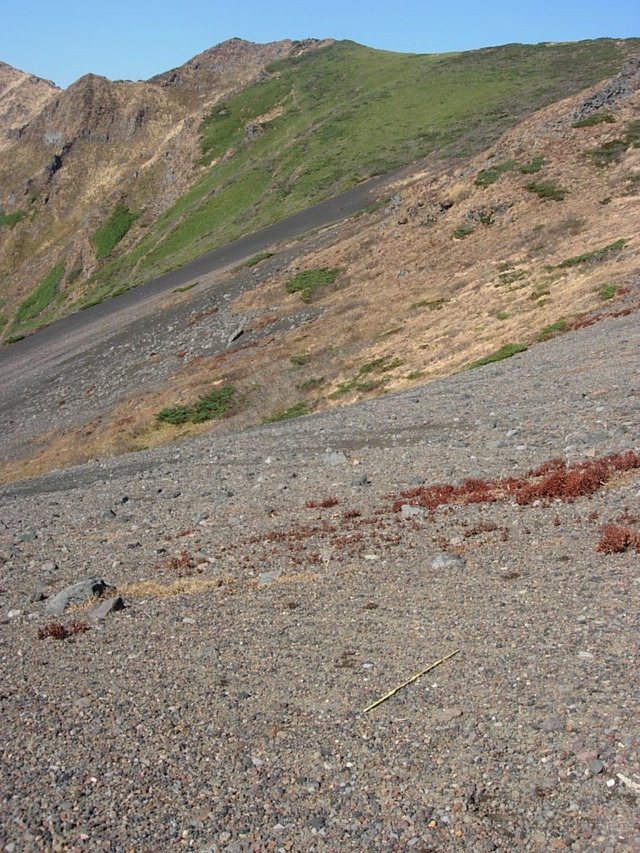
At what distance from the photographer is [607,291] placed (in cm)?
2738

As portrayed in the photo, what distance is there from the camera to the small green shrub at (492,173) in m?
46.8

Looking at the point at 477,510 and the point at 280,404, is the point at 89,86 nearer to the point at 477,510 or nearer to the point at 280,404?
the point at 280,404

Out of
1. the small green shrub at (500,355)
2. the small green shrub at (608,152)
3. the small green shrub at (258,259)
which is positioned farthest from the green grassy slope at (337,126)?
the small green shrub at (500,355)

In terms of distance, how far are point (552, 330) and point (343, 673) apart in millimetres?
20162

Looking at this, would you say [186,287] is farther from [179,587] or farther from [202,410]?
[179,587]

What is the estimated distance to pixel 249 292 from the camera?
4969cm

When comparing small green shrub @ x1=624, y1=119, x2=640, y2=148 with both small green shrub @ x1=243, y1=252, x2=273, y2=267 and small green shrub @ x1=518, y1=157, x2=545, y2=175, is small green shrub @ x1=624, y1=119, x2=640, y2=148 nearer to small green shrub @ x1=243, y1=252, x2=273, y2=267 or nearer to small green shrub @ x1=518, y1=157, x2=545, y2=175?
small green shrub @ x1=518, y1=157, x2=545, y2=175

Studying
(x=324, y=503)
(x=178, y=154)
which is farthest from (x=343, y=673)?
(x=178, y=154)

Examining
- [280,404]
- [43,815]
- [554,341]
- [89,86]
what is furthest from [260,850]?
[89,86]

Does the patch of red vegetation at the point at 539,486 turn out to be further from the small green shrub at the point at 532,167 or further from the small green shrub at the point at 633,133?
the small green shrub at the point at 633,133

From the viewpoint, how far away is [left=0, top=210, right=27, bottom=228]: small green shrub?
120 meters

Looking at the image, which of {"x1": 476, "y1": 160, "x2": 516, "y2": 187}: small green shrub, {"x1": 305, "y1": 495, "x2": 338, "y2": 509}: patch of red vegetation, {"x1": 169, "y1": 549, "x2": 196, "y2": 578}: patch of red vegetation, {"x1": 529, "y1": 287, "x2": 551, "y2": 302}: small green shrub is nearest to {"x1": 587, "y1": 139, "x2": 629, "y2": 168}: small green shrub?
{"x1": 476, "y1": 160, "x2": 516, "y2": 187}: small green shrub

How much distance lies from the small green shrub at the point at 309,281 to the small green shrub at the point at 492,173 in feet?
34.6

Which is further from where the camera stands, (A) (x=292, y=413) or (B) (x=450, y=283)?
(B) (x=450, y=283)
